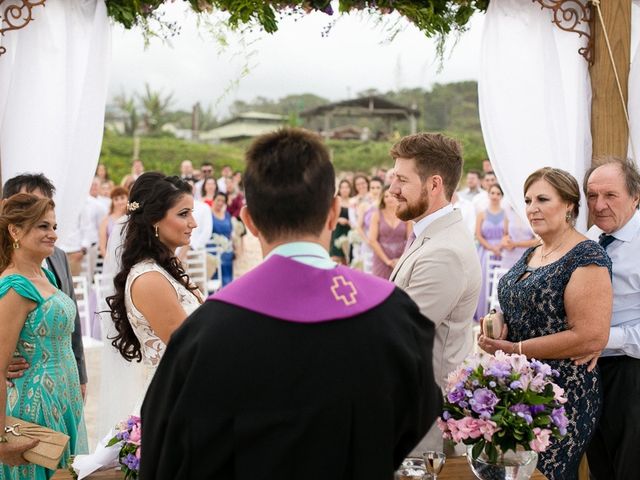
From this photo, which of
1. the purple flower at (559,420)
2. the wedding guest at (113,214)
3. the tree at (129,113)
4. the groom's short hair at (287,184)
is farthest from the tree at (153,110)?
the groom's short hair at (287,184)

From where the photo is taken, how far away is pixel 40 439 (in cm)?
259

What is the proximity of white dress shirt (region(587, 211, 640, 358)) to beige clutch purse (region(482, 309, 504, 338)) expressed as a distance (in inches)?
15.8

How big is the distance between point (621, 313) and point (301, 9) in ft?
7.46

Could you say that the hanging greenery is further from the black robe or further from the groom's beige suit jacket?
the black robe

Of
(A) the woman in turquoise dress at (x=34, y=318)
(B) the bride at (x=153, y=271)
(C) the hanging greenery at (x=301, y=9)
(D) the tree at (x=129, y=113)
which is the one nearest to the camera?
(B) the bride at (x=153, y=271)

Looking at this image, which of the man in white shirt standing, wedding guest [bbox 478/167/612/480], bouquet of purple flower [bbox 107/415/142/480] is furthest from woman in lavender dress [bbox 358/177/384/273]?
bouquet of purple flower [bbox 107/415/142/480]

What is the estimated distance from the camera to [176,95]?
33.4m

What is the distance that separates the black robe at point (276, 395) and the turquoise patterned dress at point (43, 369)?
1.64 metres

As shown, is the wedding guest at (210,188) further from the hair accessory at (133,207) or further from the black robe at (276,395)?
the black robe at (276,395)

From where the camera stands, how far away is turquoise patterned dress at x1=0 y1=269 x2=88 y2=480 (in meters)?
2.88

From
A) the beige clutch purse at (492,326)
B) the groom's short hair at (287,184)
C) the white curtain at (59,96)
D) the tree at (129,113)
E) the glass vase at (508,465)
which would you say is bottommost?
the glass vase at (508,465)

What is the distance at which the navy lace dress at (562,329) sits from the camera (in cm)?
274

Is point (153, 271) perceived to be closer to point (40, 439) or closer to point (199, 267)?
point (40, 439)

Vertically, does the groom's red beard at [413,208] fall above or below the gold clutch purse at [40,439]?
above
